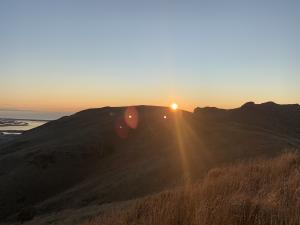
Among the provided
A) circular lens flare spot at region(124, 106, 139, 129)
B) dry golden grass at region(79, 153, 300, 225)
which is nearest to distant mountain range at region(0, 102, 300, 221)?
circular lens flare spot at region(124, 106, 139, 129)

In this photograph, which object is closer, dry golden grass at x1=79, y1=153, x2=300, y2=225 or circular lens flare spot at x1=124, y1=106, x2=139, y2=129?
dry golden grass at x1=79, y1=153, x2=300, y2=225

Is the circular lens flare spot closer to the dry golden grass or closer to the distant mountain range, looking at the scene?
the distant mountain range

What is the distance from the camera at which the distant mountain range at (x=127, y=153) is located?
40.6 meters

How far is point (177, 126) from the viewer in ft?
219

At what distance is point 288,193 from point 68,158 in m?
59.8

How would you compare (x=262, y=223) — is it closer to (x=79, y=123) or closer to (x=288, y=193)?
(x=288, y=193)

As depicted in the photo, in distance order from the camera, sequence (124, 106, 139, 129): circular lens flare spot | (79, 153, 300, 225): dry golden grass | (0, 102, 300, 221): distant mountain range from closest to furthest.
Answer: (79, 153, 300, 225): dry golden grass → (0, 102, 300, 221): distant mountain range → (124, 106, 139, 129): circular lens flare spot

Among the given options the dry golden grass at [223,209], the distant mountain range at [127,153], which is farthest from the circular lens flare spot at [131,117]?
the dry golden grass at [223,209]

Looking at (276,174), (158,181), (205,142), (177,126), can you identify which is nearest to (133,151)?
(177,126)

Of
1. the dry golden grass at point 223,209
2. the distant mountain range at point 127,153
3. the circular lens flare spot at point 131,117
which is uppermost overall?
the circular lens flare spot at point 131,117

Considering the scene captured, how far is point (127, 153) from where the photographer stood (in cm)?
6241

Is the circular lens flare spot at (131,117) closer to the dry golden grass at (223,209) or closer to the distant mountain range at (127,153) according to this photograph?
the distant mountain range at (127,153)

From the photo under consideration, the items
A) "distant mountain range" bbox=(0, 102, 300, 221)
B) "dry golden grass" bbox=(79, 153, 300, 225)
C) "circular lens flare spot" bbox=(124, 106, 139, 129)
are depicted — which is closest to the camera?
"dry golden grass" bbox=(79, 153, 300, 225)

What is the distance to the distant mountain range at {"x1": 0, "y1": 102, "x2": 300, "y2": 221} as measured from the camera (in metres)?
40.6
